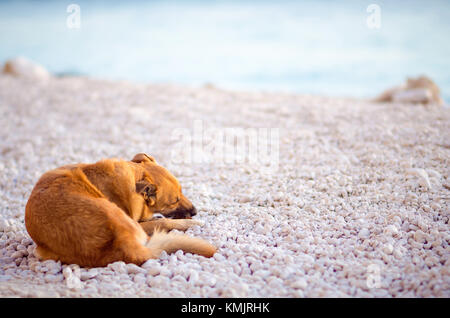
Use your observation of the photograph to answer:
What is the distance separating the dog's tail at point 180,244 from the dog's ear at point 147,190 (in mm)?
341

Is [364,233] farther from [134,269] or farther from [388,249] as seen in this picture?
[134,269]

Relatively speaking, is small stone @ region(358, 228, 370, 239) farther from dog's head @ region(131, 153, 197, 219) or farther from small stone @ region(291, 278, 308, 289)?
dog's head @ region(131, 153, 197, 219)

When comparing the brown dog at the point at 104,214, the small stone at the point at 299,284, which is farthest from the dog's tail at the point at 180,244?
the small stone at the point at 299,284

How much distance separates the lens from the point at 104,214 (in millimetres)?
2900

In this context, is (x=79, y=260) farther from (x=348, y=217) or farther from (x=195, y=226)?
(x=348, y=217)

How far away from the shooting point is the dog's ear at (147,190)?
3.30 m

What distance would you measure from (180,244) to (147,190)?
1.90 ft

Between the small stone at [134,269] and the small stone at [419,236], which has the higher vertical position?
the small stone at [419,236]

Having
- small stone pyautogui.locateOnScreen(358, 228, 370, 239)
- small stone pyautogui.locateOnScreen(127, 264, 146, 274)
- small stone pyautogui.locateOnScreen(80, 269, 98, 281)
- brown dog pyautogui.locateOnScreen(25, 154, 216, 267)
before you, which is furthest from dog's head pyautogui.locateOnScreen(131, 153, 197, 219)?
small stone pyautogui.locateOnScreen(358, 228, 370, 239)

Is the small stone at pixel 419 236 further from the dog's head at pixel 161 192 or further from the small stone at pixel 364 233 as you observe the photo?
the dog's head at pixel 161 192

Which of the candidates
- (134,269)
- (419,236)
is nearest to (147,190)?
(134,269)

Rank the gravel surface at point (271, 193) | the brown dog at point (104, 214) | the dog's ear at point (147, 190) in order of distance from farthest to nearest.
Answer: the dog's ear at point (147, 190), the brown dog at point (104, 214), the gravel surface at point (271, 193)
